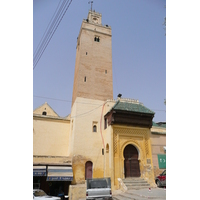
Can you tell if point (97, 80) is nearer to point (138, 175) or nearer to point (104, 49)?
point (104, 49)

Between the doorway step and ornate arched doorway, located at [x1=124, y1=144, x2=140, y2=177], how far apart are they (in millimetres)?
577

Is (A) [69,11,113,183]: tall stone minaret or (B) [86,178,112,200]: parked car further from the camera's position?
(A) [69,11,113,183]: tall stone minaret

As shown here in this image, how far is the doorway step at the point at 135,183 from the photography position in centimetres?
1149

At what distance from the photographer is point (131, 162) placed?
13.4m

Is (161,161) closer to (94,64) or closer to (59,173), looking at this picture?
(59,173)

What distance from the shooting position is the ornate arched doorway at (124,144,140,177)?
1306 cm

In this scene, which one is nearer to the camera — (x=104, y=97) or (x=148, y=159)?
(x=148, y=159)

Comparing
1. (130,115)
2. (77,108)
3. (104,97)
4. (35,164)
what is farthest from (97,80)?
(35,164)

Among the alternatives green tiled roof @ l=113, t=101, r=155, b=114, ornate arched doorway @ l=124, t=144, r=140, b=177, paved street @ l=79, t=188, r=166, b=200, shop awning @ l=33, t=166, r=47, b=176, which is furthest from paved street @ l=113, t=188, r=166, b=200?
green tiled roof @ l=113, t=101, r=155, b=114

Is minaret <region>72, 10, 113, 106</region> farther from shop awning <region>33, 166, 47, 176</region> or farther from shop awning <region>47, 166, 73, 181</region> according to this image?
shop awning <region>33, 166, 47, 176</region>
